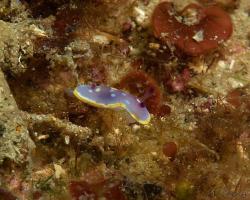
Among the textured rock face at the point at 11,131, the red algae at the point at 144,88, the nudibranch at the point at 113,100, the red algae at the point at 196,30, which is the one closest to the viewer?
the textured rock face at the point at 11,131

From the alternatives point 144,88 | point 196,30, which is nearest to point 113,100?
point 144,88

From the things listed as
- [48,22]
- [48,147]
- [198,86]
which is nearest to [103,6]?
[48,22]

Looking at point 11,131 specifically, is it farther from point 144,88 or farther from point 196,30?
point 196,30

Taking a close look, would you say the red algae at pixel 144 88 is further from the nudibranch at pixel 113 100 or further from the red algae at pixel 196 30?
the red algae at pixel 196 30

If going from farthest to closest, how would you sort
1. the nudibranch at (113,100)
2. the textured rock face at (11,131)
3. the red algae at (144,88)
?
the red algae at (144,88), the nudibranch at (113,100), the textured rock face at (11,131)

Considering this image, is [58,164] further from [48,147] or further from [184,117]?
[184,117]

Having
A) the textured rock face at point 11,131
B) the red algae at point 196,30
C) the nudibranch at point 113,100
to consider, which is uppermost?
the red algae at point 196,30

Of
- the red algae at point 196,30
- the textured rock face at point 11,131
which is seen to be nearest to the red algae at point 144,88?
the red algae at point 196,30
